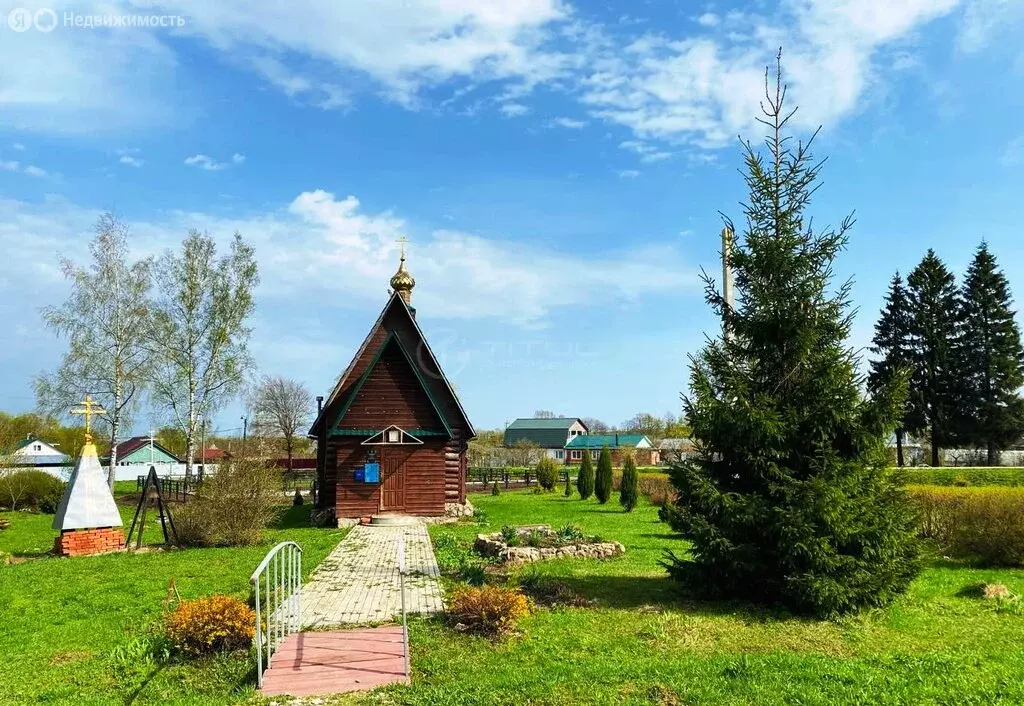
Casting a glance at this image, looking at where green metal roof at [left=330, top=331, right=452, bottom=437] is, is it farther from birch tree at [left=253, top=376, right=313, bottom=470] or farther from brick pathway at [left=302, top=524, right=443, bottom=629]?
birch tree at [left=253, top=376, right=313, bottom=470]

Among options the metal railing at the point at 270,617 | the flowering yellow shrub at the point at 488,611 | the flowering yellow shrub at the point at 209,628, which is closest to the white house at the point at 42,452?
the metal railing at the point at 270,617

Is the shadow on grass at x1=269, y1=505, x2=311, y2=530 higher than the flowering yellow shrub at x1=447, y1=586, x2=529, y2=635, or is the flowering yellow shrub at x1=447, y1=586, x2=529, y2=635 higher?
the flowering yellow shrub at x1=447, y1=586, x2=529, y2=635

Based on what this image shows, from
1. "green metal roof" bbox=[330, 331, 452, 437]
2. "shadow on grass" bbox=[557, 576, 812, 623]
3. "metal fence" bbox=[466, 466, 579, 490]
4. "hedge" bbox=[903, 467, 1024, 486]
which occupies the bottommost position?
"metal fence" bbox=[466, 466, 579, 490]

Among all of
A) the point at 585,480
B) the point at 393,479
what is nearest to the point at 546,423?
the point at 585,480

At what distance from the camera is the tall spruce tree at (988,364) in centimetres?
4216

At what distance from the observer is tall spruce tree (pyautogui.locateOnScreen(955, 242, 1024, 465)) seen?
42156 millimetres

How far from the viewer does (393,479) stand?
2216cm

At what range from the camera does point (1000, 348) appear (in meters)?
42.8

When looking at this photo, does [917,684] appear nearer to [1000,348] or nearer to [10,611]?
[10,611]

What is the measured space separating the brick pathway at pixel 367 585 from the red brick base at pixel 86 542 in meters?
5.01

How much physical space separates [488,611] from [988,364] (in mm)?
44696

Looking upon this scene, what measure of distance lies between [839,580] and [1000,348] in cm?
4243

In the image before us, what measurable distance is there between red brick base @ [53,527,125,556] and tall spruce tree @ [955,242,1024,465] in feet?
147

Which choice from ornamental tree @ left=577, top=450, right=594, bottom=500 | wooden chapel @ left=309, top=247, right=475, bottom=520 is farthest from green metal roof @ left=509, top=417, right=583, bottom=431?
wooden chapel @ left=309, top=247, right=475, bottom=520
